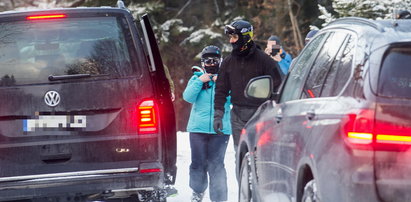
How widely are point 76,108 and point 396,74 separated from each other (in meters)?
3.36

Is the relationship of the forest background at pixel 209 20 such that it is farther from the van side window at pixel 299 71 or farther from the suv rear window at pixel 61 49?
the van side window at pixel 299 71

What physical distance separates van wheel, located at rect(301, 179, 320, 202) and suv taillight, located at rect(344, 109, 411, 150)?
468 mm

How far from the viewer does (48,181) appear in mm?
6855

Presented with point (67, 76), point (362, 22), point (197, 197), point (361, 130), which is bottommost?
point (197, 197)

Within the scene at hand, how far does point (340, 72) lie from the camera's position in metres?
4.65

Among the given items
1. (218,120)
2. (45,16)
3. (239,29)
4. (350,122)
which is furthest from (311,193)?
(239,29)

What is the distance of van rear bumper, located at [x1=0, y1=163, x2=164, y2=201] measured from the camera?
6825 millimetres

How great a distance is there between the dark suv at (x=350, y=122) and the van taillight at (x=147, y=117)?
5.42ft

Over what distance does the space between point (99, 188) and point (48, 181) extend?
39cm

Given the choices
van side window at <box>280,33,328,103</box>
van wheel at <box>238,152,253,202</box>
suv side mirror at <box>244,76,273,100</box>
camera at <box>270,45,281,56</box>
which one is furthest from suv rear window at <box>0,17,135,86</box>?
camera at <box>270,45,281,56</box>

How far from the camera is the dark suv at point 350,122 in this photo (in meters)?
3.98

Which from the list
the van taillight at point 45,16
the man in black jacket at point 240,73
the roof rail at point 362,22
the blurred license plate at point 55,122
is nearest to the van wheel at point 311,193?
the roof rail at point 362,22

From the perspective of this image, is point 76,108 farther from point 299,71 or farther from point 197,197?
point 197,197

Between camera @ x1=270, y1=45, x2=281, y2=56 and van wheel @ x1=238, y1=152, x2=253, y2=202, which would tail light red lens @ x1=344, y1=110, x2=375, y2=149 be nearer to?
van wheel @ x1=238, y1=152, x2=253, y2=202
